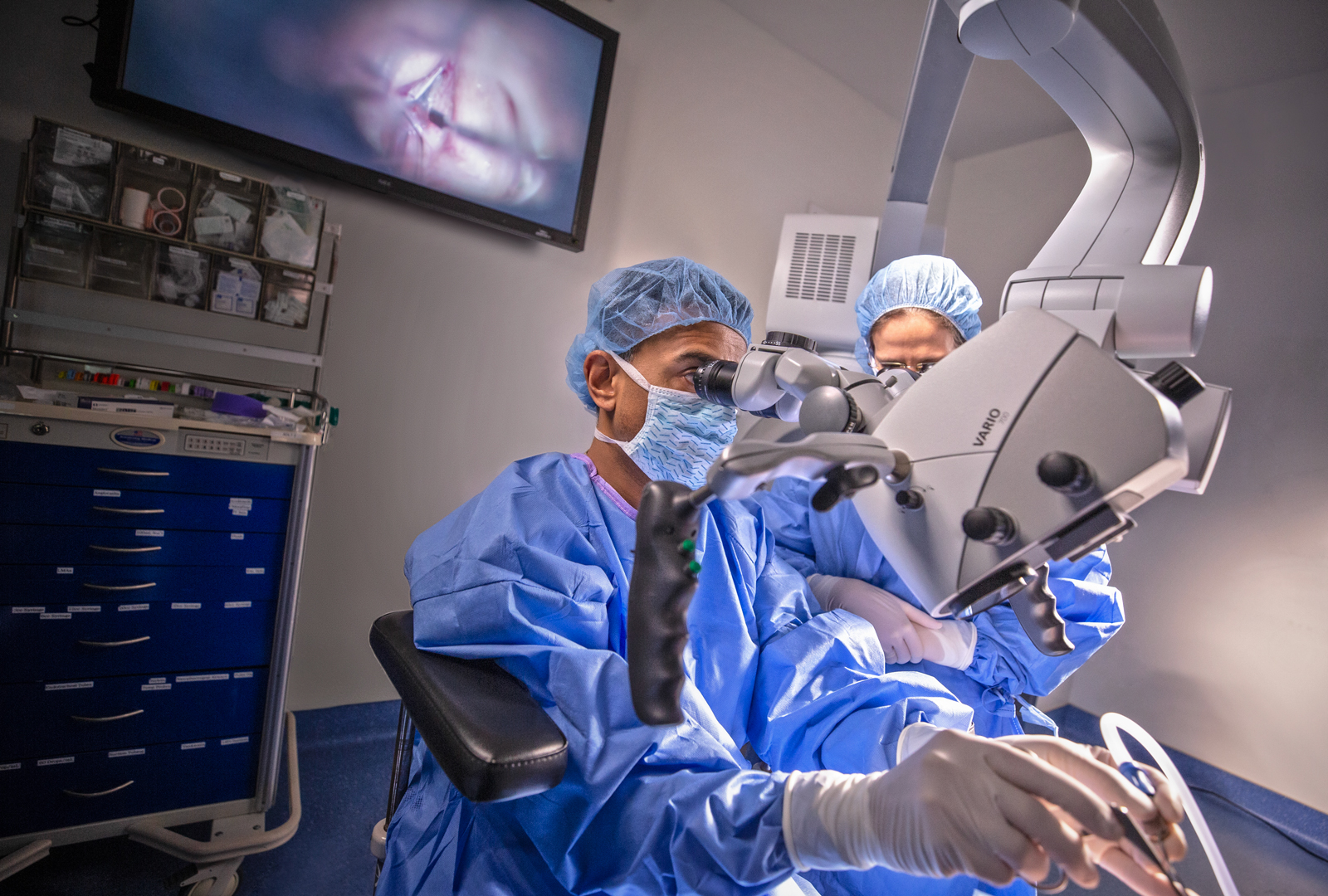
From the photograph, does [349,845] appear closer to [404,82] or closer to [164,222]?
[164,222]

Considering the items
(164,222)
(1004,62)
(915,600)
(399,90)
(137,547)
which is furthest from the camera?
(1004,62)

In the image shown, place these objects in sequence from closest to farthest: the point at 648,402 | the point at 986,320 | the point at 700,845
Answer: the point at 700,845 < the point at 648,402 < the point at 986,320

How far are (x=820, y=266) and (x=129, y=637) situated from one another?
2234 mm

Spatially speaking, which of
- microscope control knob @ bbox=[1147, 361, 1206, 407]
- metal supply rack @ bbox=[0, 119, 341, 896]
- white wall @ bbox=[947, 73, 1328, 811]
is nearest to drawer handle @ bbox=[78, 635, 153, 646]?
metal supply rack @ bbox=[0, 119, 341, 896]

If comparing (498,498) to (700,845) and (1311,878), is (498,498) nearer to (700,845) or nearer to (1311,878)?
(700,845)

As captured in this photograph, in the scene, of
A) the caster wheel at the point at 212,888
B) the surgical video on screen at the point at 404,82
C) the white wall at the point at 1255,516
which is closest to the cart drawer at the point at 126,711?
the caster wheel at the point at 212,888

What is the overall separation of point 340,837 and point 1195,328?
2161mm

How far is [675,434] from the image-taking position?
3.49 feet

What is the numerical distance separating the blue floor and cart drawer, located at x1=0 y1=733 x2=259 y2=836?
15 cm

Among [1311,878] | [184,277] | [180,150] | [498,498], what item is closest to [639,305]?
[498,498]

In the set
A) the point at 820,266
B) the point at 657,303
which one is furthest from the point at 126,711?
the point at 820,266

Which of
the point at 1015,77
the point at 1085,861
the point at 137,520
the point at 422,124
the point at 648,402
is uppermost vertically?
the point at 1015,77

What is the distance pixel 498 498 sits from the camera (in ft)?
3.13

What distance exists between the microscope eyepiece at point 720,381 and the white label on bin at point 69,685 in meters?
1.58
